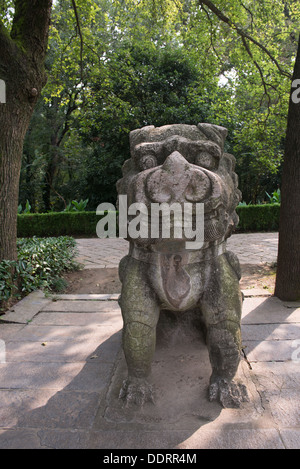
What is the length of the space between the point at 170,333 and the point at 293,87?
3.21 m

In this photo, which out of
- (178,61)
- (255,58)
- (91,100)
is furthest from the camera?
(178,61)

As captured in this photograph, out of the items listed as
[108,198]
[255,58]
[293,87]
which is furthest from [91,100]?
[293,87]

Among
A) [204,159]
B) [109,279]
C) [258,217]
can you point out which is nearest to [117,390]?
[204,159]

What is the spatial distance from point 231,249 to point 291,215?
13.1 feet

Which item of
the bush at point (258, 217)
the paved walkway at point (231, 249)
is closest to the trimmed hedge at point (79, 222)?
the bush at point (258, 217)

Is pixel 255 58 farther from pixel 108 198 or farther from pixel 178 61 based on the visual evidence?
pixel 108 198

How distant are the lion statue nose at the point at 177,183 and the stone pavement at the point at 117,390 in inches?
47.3

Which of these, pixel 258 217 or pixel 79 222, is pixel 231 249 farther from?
pixel 79 222

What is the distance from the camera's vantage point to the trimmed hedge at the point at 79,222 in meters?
11.0

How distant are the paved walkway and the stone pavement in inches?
138

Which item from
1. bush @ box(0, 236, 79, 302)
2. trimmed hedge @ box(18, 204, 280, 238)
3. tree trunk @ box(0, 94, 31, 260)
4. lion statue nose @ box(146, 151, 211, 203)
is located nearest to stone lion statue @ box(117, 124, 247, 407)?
lion statue nose @ box(146, 151, 211, 203)

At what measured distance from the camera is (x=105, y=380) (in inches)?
95.1

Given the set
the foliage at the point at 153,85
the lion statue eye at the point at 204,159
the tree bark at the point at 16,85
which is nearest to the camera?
the lion statue eye at the point at 204,159

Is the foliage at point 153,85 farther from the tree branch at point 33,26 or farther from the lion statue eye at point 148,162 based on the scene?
the lion statue eye at point 148,162
